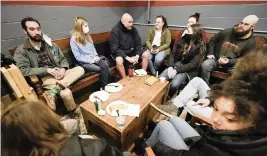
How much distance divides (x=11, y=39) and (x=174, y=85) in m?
2.35

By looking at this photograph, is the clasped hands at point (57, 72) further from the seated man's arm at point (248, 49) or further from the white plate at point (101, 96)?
the seated man's arm at point (248, 49)

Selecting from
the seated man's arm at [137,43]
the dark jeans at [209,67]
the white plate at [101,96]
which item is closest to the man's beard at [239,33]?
the dark jeans at [209,67]

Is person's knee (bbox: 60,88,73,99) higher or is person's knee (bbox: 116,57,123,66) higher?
person's knee (bbox: 116,57,123,66)

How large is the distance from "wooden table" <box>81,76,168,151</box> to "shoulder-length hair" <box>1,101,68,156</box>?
68 cm

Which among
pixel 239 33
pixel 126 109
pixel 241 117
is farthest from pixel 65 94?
pixel 239 33

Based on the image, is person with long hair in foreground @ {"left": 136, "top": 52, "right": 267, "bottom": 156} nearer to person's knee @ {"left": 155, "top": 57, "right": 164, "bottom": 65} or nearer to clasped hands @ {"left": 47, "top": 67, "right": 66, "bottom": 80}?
clasped hands @ {"left": 47, "top": 67, "right": 66, "bottom": 80}

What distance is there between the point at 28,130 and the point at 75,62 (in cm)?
209

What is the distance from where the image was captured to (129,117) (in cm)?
147

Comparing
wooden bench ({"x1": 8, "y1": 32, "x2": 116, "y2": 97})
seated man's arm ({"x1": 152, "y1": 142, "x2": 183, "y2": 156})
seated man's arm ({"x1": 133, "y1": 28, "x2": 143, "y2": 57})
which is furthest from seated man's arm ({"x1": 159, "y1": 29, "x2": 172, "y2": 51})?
seated man's arm ({"x1": 152, "y1": 142, "x2": 183, "y2": 156})

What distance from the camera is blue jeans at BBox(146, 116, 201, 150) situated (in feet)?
3.98

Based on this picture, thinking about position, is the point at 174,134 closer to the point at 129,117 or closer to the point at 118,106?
the point at 129,117

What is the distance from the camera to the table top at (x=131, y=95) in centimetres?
145

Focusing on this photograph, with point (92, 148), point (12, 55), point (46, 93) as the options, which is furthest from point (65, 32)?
point (92, 148)

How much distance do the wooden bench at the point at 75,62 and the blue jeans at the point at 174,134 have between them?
131cm
